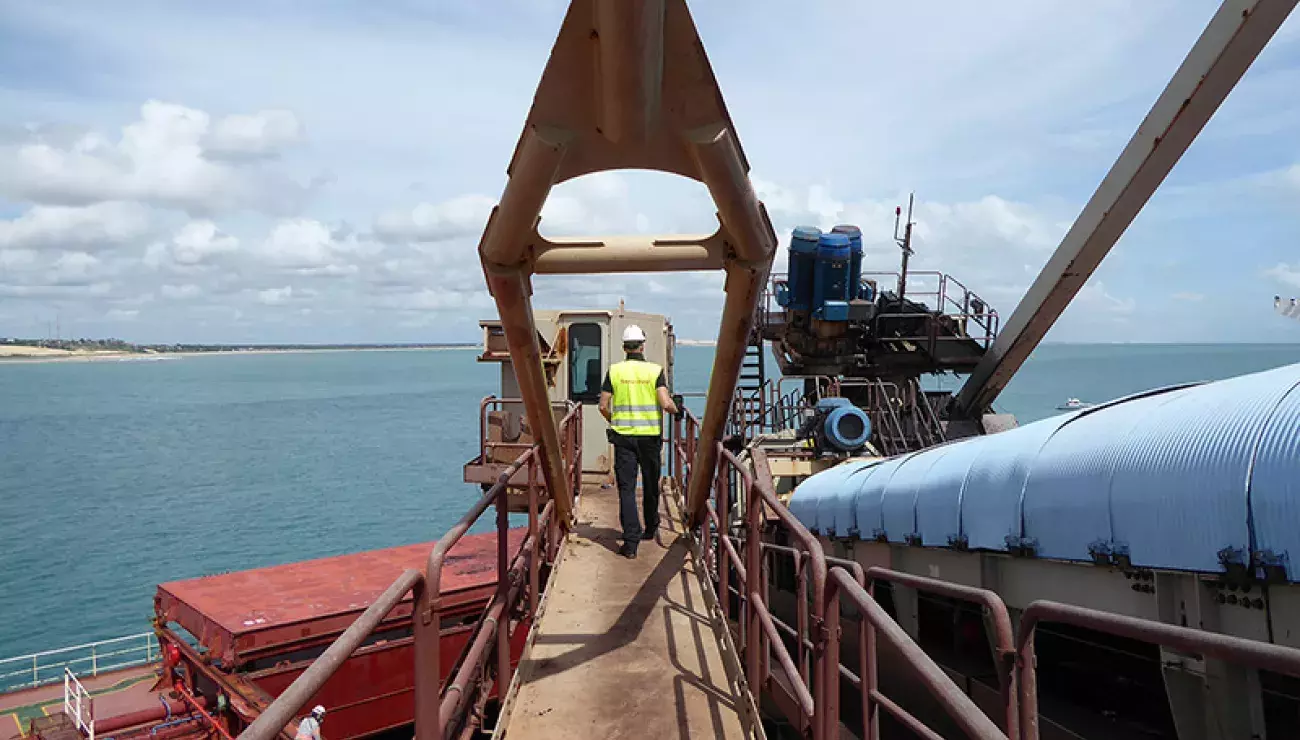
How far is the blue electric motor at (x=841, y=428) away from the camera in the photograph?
12.5 m

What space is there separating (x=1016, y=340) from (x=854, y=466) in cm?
580

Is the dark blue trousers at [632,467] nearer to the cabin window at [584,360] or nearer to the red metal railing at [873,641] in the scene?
the red metal railing at [873,641]

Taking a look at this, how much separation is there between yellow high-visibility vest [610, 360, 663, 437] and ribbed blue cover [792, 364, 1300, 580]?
2.46 m

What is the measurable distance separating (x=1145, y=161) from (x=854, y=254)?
20.3 ft

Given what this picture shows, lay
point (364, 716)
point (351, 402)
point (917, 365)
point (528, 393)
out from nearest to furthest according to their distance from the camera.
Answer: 1. point (528, 393)
2. point (364, 716)
3. point (917, 365)
4. point (351, 402)

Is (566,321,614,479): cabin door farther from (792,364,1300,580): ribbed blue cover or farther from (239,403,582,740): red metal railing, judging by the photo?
(792,364,1300,580): ribbed blue cover

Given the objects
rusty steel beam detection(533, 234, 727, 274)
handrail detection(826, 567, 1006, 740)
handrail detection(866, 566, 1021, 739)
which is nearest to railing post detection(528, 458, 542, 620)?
rusty steel beam detection(533, 234, 727, 274)

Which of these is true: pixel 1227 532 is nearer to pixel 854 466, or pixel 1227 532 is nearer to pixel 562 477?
pixel 562 477

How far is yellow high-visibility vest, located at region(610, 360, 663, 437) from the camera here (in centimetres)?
682

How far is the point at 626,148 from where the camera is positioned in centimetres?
318

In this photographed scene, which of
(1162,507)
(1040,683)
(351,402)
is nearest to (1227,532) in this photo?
(1162,507)

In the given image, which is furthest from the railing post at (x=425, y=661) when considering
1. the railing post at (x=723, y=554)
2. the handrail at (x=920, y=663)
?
the railing post at (x=723, y=554)

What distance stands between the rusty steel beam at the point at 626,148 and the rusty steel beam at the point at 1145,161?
763 cm

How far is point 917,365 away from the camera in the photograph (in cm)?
1744
